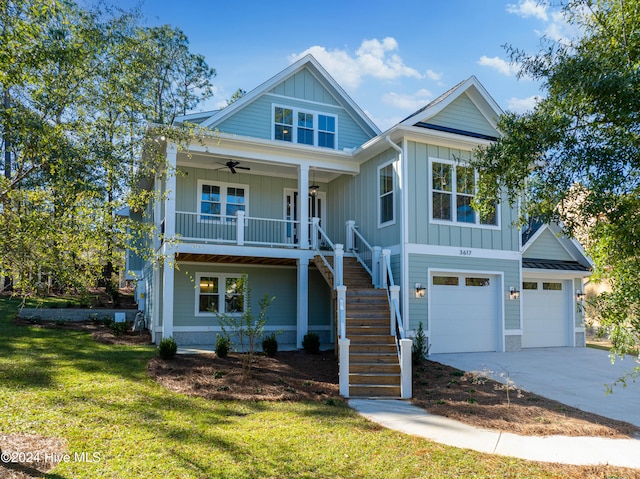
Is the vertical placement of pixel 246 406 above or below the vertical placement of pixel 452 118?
below

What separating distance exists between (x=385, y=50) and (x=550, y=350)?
1020 centimetres

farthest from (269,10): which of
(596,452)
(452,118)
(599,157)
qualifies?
(596,452)

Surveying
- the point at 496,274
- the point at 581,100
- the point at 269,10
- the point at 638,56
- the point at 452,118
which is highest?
the point at 269,10

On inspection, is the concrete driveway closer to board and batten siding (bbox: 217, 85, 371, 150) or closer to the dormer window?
the dormer window

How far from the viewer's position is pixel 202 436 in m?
6.15

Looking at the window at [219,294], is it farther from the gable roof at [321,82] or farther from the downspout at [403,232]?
the downspout at [403,232]

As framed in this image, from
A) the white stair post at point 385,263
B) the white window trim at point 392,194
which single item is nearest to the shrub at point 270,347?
the white stair post at point 385,263

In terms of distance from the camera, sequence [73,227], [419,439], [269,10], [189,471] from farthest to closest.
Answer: [269,10], [419,439], [73,227], [189,471]

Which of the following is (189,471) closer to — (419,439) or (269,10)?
(419,439)

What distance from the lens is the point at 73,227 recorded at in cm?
584

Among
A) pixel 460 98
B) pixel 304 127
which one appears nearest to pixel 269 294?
pixel 304 127

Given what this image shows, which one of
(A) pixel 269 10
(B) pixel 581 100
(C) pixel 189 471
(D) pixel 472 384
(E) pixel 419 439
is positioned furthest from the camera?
(A) pixel 269 10

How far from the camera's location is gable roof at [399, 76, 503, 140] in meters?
13.4

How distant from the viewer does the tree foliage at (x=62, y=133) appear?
5.52 metres
